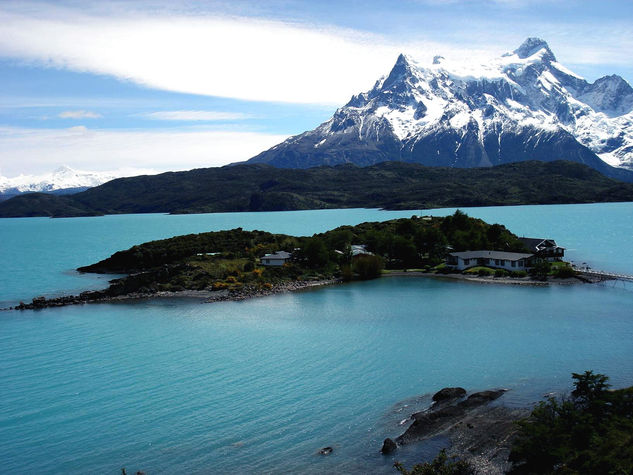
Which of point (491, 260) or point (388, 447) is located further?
point (491, 260)

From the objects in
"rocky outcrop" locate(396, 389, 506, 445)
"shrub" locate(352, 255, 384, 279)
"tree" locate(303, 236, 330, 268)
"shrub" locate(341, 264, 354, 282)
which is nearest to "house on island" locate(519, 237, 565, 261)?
"shrub" locate(352, 255, 384, 279)

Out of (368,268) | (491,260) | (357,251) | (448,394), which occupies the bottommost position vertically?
(448,394)

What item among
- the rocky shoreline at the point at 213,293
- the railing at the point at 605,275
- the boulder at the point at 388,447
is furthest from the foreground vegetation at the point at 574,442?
the railing at the point at 605,275

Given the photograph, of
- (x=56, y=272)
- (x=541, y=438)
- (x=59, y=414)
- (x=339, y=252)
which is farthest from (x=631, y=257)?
(x=56, y=272)

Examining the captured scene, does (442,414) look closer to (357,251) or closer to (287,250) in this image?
(357,251)

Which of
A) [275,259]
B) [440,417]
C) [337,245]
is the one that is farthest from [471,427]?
[337,245]

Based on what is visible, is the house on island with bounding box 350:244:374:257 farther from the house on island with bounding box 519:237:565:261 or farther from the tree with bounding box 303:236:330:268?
the house on island with bounding box 519:237:565:261
